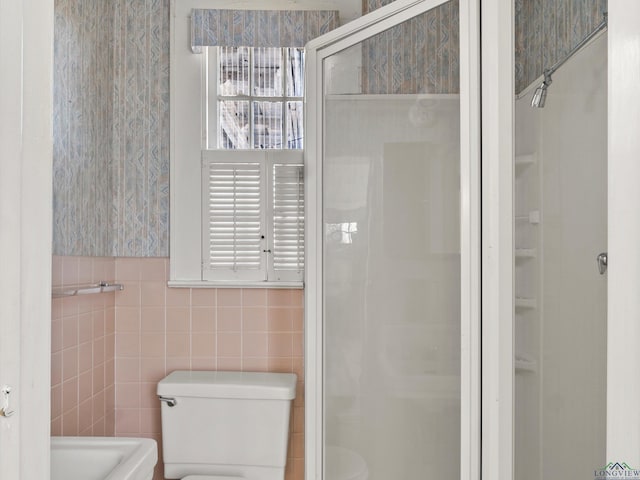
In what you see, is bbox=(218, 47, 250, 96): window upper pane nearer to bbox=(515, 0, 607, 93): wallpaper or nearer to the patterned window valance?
the patterned window valance

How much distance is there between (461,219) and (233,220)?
105 centimetres

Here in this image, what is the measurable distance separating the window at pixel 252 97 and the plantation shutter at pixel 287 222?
0.12m

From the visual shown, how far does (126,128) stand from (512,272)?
157 centimetres

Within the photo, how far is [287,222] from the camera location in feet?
6.63

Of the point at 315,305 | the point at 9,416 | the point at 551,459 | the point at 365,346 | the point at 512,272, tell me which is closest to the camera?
the point at 9,416

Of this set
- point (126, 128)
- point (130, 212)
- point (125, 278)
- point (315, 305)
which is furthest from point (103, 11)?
point (315, 305)

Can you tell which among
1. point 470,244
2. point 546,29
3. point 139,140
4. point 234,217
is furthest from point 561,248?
point 139,140

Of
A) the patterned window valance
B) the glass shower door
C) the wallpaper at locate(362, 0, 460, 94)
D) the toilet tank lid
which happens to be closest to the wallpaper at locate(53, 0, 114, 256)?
the patterned window valance

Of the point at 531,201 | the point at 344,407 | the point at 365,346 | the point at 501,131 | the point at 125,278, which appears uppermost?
the point at 501,131

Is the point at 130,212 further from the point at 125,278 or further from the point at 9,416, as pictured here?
the point at 9,416

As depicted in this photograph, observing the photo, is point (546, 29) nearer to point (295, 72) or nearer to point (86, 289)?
point (295, 72)

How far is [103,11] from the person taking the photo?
1948 mm

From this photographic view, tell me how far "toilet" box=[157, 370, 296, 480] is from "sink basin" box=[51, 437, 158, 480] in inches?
16.9

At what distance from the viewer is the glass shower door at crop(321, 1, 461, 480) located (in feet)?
4.07
